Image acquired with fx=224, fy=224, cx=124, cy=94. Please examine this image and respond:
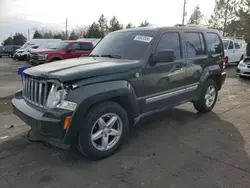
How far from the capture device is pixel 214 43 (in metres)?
5.34

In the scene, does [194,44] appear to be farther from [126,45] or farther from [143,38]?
[126,45]

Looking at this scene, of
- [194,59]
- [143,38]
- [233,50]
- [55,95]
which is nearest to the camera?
[55,95]

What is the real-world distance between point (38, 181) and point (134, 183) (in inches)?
46.4

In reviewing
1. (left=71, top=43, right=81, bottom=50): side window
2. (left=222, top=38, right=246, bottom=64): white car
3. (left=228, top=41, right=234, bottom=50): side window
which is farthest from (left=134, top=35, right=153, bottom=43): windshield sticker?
(left=228, top=41, right=234, bottom=50): side window

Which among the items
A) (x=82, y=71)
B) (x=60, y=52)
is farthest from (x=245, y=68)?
(x=82, y=71)

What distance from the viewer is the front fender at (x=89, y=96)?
2777mm

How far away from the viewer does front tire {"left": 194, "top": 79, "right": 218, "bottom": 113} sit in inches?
202

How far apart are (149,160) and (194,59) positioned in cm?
243

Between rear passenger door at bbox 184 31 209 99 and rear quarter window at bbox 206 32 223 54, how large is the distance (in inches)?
8.9

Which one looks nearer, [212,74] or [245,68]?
[212,74]

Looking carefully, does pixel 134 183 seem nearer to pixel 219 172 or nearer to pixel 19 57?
pixel 219 172

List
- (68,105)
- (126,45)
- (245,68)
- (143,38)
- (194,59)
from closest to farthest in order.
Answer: (68,105) < (143,38) < (126,45) < (194,59) < (245,68)

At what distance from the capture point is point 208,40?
16.8 feet

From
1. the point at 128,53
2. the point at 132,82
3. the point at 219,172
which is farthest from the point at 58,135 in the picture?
the point at 219,172
